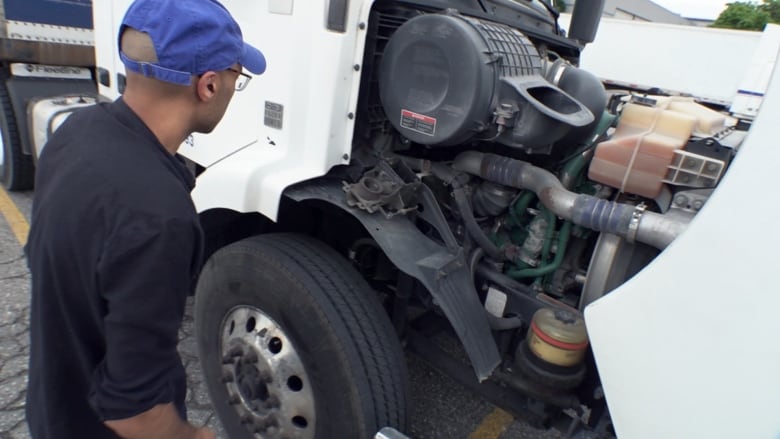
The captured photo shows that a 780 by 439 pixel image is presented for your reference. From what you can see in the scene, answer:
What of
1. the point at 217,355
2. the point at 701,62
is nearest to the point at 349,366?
the point at 217,355

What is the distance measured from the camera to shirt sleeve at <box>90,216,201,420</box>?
3.50ft

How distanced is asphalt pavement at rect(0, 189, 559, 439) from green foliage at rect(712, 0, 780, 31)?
29.7 m

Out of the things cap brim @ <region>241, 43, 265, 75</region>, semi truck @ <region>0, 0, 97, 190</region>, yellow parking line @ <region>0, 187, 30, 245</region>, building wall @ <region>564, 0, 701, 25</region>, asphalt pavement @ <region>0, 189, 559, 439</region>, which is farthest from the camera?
building wall @ <region>564, 0, 701, 25</region>

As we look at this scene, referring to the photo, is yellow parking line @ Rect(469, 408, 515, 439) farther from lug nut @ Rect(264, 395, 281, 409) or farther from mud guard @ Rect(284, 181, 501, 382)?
lug nut @ Rect(264, 395, 281, 409)

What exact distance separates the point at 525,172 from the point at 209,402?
190 cm

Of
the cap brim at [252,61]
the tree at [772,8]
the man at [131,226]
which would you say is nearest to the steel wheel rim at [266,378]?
the man at [131,226]

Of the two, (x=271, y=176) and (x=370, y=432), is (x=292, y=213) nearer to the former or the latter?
(x=271, y=176)

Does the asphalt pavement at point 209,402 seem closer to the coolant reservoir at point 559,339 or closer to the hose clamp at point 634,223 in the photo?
the coolant reservoir at point 559,339

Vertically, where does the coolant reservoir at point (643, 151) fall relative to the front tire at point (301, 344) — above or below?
above

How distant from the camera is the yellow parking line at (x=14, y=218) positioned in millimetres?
4250

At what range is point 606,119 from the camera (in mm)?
2328

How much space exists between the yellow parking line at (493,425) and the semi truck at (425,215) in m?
0.59

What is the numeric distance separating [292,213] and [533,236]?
1018 millimetres

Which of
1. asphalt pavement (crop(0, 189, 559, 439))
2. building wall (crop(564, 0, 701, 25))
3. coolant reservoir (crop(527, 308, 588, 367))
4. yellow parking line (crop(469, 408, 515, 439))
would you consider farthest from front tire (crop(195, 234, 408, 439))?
building wall (crop(564, 0, 701, 25))
